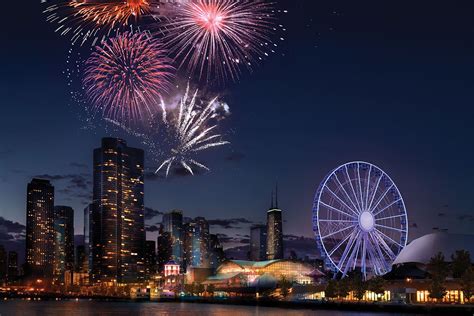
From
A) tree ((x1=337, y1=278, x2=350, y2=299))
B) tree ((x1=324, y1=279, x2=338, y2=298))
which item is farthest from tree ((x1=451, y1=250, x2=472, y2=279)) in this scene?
tree ((x1=324, y1=279, x2=338, y2=298))

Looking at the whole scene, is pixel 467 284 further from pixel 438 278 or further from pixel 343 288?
pixel 343 288

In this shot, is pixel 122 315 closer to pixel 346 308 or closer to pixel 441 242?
pixel 346 308

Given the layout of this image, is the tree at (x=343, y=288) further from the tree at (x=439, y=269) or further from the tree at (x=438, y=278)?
the tree at (x=438, y=278)

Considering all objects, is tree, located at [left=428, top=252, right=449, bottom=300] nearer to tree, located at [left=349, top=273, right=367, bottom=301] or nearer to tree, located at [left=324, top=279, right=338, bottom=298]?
tree, located at [left=349, top=273, right=367, bottom=301]

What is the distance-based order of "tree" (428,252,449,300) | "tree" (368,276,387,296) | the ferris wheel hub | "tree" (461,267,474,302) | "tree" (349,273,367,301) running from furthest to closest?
"tree" (349,273,367,301) < "tree" (368,276,387,296) < the ferris wheel hub < "tree" (428,252,449,300) < "tree" (461,267,474,302)

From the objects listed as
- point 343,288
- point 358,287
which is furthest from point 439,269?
point 343,288

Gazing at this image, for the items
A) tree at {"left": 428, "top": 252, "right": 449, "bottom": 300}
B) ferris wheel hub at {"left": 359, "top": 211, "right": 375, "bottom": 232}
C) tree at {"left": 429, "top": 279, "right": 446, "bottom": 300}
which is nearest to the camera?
tree at {"left": 429, "top": 279, "right": 446, "bottom": 300}
